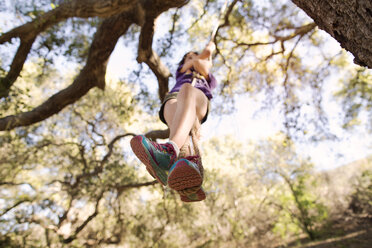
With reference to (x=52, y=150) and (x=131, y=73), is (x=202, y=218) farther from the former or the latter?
(x=131, y=73)

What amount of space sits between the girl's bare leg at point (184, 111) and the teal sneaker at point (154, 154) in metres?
0.12

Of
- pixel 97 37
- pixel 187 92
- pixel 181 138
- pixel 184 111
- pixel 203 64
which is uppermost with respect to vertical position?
pixel 97 37

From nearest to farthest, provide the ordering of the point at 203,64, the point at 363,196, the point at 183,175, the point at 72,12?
the point at 183,175 → the point at 203,64 → the point at 72,12 → the point at 363,196

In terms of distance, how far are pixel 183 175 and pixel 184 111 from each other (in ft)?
1.90

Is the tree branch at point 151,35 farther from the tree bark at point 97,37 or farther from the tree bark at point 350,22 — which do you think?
the tree bark at point 350,22

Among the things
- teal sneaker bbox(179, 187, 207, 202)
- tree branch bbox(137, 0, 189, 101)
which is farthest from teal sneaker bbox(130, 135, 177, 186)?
tree branch bbox(137, 0, 189, 101)

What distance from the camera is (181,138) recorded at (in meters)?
1.79

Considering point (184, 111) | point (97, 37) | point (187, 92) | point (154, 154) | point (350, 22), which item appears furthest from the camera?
point (97, 37)

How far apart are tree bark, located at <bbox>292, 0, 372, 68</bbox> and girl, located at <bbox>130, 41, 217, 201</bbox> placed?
0.96 m

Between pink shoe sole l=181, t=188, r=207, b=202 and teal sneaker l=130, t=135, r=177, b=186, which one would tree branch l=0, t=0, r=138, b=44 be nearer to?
teal sneaker l=130, t=135, r=177, b=186

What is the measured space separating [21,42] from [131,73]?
226 centimetres

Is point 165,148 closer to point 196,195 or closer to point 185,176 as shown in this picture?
point 185,176

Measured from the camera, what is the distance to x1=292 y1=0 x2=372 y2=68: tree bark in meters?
0.92

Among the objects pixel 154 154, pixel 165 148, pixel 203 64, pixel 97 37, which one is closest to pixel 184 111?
pixel 165 148
